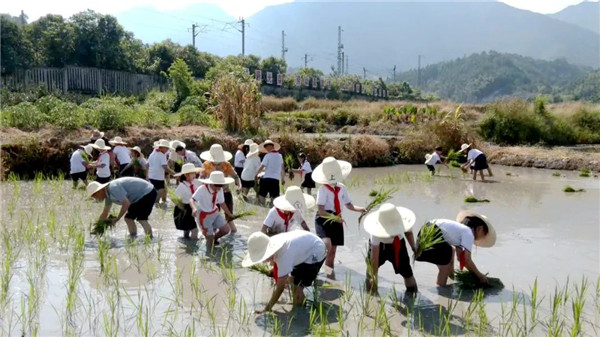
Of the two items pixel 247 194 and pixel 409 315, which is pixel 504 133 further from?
pixel 409 315

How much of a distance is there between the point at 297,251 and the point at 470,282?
2.18 metres

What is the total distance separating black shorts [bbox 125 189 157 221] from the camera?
8.05m

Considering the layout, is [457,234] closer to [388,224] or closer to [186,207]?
[388,224]

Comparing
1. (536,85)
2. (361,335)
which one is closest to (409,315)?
(361,335)

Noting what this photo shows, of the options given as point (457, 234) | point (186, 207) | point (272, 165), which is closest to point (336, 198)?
point (457, 234)

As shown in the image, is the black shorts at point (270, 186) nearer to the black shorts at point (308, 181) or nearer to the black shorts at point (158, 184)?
the black shorts at point (308, 181)

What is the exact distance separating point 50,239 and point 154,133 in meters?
9.24

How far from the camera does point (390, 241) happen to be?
5961mm

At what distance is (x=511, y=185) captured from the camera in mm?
15836

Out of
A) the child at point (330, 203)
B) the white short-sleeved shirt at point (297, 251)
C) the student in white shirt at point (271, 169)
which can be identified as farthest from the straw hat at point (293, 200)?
the student in white shirt at point (271, 169)

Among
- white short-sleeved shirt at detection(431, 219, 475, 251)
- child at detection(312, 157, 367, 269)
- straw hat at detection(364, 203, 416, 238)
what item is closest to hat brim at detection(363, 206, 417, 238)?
straw hat at detection(364, 203, 416, 238)

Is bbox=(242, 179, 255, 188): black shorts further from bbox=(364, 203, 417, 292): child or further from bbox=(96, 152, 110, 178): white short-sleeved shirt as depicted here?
bbox=(364, 203, 417, 292): child

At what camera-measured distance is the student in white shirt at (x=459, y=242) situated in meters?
6.04

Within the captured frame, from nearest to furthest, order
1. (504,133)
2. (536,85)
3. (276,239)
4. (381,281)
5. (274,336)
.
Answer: (274,336) → (276,239) → (381,281) → (504,133) → (536,85)
